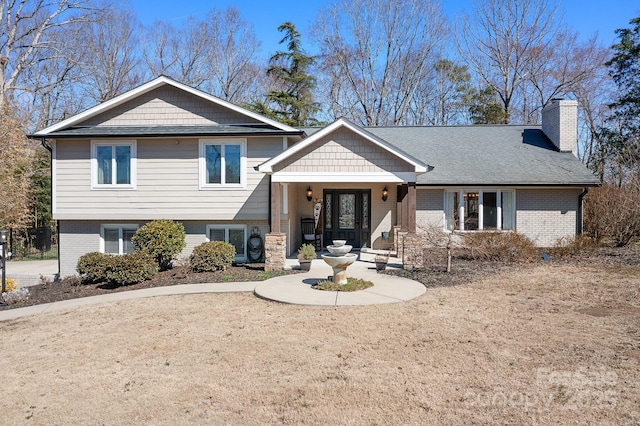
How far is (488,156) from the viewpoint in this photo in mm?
16906

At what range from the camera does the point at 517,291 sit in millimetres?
9102

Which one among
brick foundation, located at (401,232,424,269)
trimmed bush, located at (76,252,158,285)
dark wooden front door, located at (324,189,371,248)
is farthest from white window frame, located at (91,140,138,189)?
brick foundation, located at (401,232,424,269)

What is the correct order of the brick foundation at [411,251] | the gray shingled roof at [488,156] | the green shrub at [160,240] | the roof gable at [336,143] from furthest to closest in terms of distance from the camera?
1. the gray shingled roof at [488,156]
2. the green shrub at [160,240]
3. the brick foundation at [411,251]
4. the roof gable at [336,143]

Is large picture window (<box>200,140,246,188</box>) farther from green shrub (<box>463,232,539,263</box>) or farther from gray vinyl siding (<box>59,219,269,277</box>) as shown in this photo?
green shrub (<box>463,232,539,263</box>)

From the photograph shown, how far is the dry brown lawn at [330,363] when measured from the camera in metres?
4.12

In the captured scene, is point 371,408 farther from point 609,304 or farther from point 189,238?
point 189,238

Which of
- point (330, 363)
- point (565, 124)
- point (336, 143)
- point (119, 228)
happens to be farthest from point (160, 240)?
point (565, 124)

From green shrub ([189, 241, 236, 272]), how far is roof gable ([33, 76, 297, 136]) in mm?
4189

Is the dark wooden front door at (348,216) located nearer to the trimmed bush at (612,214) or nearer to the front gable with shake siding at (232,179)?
the front gable with shake siding at (232,179)

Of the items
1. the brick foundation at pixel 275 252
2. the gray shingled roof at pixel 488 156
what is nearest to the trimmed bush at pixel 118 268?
the brick foundation at pixel 275 252

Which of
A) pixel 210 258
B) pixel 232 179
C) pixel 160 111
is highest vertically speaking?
pixel 160 111

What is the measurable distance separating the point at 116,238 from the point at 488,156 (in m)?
14.1

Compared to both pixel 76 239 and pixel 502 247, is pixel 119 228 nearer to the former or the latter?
pixel 76 239

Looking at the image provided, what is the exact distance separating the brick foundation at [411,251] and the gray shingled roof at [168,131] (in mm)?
4696
